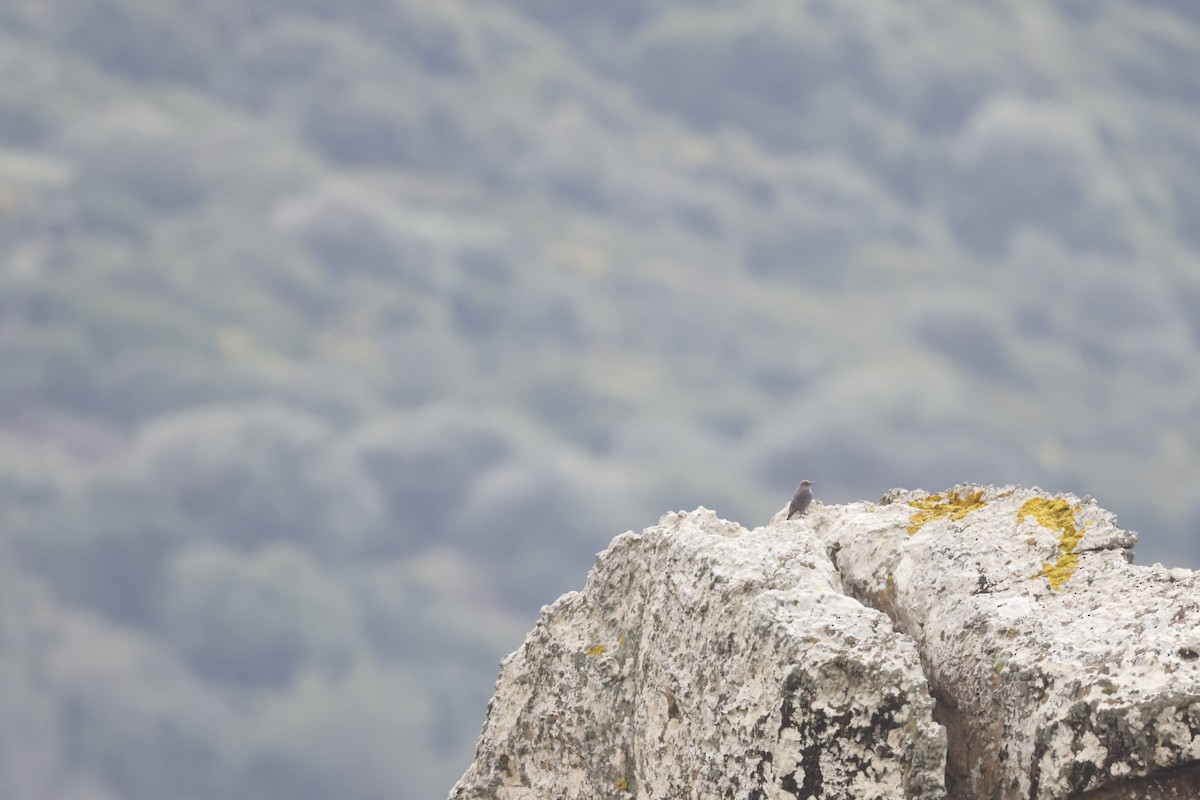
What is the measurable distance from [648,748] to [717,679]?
5.24ft

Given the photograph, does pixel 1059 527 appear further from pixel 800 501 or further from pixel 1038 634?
pixel 800 501

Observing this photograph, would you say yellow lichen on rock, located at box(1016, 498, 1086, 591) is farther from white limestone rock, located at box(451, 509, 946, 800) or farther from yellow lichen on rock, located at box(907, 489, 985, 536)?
white limestone rock, located at box(451, 509, 946, 800)

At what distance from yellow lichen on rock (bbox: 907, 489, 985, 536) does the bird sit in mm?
1756

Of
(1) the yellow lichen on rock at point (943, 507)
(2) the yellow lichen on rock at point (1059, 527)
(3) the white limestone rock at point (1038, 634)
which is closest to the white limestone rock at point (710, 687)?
(3) the white limestone rock at point (1038, 634)

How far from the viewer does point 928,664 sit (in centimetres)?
1391

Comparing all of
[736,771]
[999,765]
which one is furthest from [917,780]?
[736,771]

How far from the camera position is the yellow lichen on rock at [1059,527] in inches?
557

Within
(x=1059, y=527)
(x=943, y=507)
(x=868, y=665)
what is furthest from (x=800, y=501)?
(x=868, y=665)

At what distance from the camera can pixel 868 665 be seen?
1241 centimetres

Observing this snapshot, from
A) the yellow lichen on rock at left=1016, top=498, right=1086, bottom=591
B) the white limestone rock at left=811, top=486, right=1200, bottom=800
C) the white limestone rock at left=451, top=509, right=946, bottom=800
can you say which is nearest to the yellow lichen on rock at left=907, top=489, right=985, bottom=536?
the white limestone rock at left=811, top=486, right=1200, bottom=800

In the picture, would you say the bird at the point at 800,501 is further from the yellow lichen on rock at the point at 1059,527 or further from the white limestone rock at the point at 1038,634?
the yellow lichen on rock at the point at 1059,527

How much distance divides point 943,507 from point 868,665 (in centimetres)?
475

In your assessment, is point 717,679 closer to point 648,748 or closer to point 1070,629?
point 648,748

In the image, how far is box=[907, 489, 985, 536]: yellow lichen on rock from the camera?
16125 millimetres
